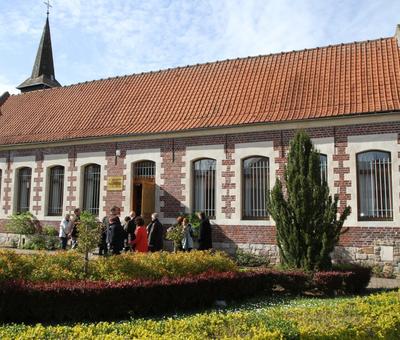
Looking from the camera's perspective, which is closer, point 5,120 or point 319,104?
point 319,104

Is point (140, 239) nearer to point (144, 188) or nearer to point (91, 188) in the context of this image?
point (144, 188)

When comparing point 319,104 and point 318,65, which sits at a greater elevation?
point 318,65

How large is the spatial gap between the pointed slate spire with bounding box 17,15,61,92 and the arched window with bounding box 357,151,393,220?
71.8 feet

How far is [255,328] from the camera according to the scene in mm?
4922

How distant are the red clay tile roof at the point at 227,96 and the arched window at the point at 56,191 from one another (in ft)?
4.67

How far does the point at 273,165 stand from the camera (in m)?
14.8

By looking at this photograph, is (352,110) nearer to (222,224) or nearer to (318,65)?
(318,65)

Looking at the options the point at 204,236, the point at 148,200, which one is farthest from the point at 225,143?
the point at 204,236

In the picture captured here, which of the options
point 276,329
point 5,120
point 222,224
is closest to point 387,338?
point 276,329

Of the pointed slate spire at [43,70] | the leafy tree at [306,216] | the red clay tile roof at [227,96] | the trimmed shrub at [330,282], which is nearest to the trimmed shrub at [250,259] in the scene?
the leafy tree at [306,216]

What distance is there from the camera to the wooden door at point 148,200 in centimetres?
1616

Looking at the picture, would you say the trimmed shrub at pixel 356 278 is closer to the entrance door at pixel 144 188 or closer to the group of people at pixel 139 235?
the group of people at pixel 139 235

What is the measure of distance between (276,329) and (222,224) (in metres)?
10.3

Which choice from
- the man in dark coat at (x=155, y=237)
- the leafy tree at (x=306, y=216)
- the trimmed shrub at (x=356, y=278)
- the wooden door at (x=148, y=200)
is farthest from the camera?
the wooden door at (x=148, y=200)
